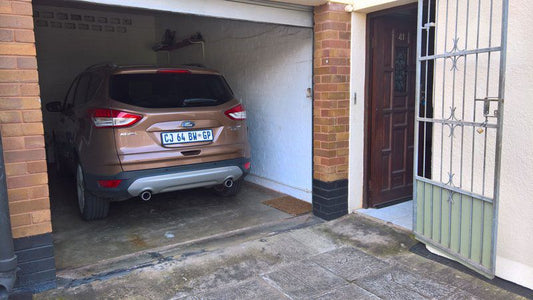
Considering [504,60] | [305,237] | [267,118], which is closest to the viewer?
[504,60]

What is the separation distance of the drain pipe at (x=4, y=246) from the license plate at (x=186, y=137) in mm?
1552

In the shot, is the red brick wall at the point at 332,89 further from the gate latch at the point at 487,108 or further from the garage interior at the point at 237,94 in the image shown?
the gate latch at the point at 487,108

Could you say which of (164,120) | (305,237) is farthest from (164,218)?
(305,237)

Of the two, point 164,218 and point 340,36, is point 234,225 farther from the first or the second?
point 340,36

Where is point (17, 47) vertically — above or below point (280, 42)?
below

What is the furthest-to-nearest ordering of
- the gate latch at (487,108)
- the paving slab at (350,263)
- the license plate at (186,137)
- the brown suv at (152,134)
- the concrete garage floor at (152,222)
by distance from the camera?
the license plate at (186,137)
the brown suv at (152,134)
the concrete garage floor at (152,222)
the paving slab at (350,263)
the gate latch at (487,108)

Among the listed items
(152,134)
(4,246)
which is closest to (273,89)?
(152,134)

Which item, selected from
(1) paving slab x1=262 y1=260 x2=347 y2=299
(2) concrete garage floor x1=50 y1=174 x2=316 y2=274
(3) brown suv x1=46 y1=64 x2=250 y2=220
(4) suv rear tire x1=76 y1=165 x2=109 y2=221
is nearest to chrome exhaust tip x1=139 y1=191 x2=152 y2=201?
(3) brown suv x1=46 y1=64 x2=250 y2=220

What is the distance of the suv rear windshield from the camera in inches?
155

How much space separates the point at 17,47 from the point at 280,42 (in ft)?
9.93

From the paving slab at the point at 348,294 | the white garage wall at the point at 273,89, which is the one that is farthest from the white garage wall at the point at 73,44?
the paving slab at the point at 348,294

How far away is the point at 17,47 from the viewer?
105 inches

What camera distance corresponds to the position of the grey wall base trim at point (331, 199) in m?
4.26

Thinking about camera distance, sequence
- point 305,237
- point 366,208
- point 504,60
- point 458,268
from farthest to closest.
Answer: point 366,208 → point 305,237 → point 458,268 → point 504,60
